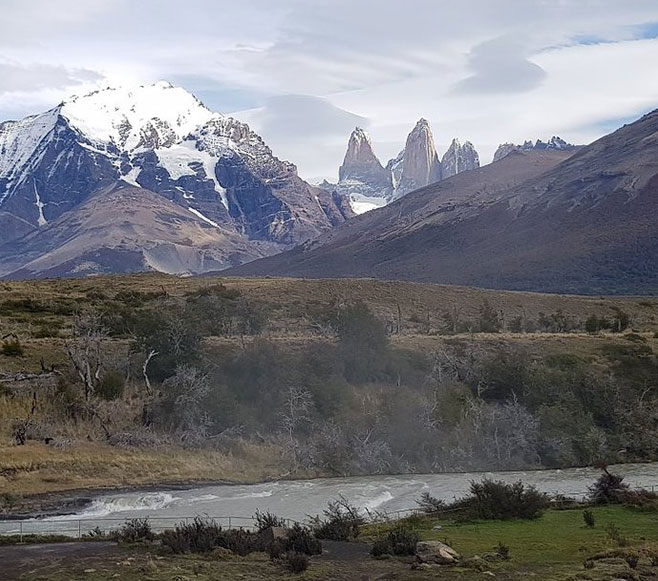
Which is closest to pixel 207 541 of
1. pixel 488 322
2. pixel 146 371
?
pixel 146 371

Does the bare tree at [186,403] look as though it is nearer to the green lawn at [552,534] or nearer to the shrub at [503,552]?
the green lawn at [552,534]

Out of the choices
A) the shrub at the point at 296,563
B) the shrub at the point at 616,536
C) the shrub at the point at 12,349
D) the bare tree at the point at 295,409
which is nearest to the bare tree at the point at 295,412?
the bare tree at the point at 295,409

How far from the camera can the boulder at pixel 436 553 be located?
2242 cm

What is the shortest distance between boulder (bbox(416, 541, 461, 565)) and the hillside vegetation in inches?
724

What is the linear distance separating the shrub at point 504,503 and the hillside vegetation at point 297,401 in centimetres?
1284

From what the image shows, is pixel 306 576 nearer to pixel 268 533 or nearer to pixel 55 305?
pixel 268 533

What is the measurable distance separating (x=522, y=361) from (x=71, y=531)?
104 ft

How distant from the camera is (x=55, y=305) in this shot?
224 feet

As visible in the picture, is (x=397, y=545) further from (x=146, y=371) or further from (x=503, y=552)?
(x=146, y=371)

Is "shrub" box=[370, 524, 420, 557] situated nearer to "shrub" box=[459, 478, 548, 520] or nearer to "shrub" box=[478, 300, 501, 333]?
"shrub" box=[459, 478, 548, 520]

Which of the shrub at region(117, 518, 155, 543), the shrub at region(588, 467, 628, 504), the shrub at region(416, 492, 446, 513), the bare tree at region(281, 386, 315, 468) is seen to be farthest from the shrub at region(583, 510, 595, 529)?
the bare tree at region(281, 386, 315, 468)

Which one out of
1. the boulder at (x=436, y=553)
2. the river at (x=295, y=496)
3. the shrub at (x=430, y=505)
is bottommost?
the river at (x=295, y=496)

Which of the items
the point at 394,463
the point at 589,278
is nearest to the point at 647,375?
the point at 394,463

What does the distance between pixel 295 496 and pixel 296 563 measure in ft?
49.0
